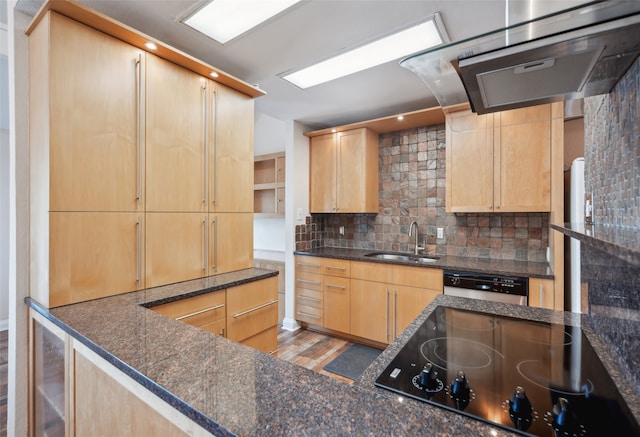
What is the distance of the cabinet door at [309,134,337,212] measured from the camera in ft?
12.0

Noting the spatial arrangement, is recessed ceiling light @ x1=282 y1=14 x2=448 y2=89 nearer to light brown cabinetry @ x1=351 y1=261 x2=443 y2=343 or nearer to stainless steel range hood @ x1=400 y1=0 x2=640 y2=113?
stainless steel range hood @ x1=400 y1=0 x2=640 y2=113

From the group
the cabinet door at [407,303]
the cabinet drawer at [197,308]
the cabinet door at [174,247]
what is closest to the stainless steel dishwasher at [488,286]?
the cabinet door at [407,303]

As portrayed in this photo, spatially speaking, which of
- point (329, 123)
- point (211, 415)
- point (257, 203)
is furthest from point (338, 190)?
point (211, 415)

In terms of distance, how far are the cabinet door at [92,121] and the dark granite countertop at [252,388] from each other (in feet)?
2.19

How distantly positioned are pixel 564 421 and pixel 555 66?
2.91ft

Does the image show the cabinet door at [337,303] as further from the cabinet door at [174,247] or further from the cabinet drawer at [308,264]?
the cabinet door at [174,247]

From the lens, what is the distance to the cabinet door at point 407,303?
2.76m

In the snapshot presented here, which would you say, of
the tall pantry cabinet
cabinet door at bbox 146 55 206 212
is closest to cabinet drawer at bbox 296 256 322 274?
the tall pantry cabinet

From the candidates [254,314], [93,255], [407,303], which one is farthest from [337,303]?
[93,255]

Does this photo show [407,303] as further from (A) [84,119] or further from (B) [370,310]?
(A) [84,119]

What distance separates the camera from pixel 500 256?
9.55ft

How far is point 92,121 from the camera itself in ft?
5.15

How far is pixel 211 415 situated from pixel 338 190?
3.10m

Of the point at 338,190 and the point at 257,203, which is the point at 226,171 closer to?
the point at 338,190
